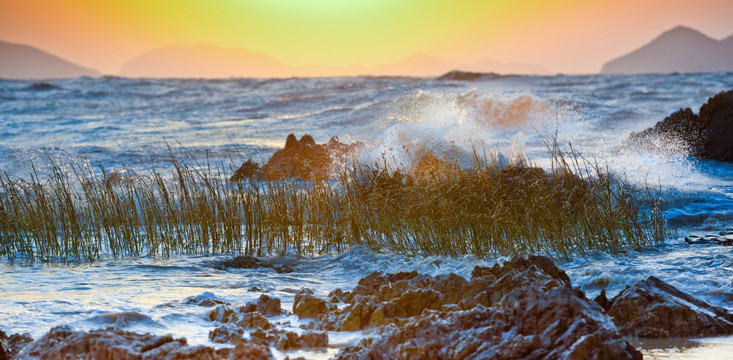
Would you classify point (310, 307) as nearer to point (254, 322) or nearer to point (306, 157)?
point (254, 322)

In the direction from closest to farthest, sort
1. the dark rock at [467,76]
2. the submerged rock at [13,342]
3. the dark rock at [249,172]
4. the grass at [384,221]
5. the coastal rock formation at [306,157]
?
the submerged rock at [13,342]
the grass at [384,221]
the dark rock at [249,172]
the coastal rock formation at [306,157]
the dark rock at [467,76]

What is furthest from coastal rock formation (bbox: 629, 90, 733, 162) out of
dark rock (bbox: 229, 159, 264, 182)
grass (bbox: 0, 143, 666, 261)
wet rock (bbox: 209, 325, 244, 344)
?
wet rock (bbox: 209, 325, 244, 344)

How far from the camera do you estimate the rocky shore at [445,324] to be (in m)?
4.03

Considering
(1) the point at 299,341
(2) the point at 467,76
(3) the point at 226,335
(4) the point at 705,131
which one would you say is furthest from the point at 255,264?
(2) the point at 467,76

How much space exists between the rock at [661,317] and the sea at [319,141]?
144 mm

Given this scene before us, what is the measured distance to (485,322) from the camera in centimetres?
428

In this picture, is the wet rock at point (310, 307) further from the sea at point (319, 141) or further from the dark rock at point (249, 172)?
the dark rock at point (249, 172)

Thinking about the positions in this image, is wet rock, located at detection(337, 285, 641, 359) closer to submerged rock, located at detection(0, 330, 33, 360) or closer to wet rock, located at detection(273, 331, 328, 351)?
wet rock, located at detection(273, 331, 328, 351)

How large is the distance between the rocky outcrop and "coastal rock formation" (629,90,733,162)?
50.4ft

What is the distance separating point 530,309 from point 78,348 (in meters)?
2.58

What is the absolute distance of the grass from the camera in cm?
795

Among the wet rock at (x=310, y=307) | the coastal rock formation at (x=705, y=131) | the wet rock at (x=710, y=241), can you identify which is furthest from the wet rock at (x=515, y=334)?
the coastal rock formation at (x=705, y=131)

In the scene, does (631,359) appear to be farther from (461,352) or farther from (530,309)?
(461,352)

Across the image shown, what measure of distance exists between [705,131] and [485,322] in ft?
50.3
